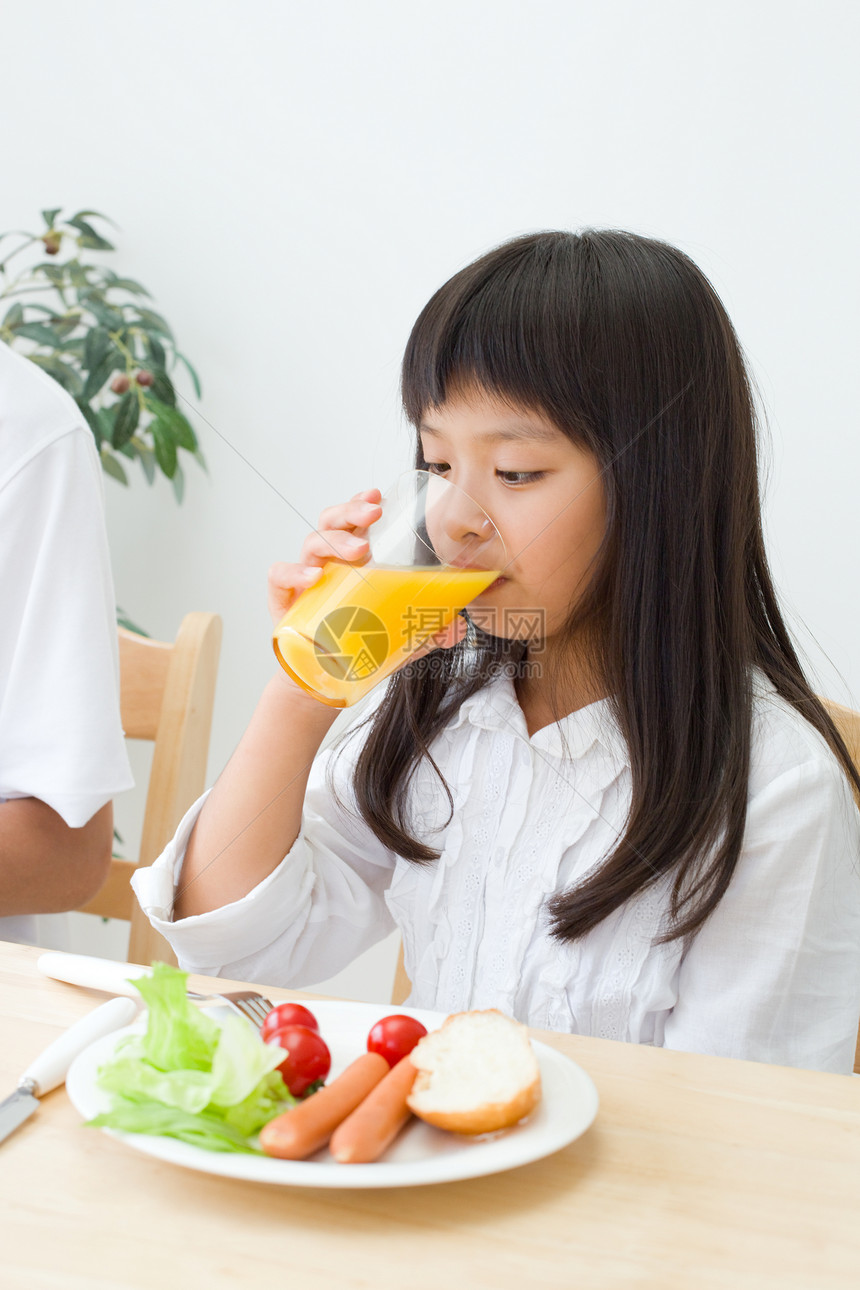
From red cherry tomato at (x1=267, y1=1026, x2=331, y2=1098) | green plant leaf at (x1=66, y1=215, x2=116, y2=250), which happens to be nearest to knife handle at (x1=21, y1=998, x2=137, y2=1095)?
red cherry tomato at (x1=267, y1=1026, x2=331, y2=1098)

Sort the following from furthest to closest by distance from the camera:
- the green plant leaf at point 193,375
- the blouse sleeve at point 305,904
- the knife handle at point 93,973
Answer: the green plant leaf at point 193,375 → the blouse sleeve at point 305,904 → the knife handle at point 93,973

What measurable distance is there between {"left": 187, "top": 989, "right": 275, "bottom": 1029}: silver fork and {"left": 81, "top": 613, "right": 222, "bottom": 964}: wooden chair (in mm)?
609

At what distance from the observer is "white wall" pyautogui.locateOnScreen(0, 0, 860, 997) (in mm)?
1794

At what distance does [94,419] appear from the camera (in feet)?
6.37

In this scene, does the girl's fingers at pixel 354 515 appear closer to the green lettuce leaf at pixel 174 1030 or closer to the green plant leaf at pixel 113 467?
the green lettuce leaf at pixel 174 1030

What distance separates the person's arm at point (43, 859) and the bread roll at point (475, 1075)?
0.59 metres

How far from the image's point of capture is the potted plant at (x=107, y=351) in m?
1.90

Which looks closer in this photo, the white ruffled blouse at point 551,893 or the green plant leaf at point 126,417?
the white ruffled blouse at point 551,893

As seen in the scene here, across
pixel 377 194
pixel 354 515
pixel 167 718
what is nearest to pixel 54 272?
pixel 377 194

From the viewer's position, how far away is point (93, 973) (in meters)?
0.61

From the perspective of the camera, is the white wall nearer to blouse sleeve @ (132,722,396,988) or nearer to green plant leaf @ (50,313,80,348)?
green plant leaf @ (50,313,80,348)

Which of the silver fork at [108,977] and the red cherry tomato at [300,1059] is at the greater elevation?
the red cherry tomato at [300,1059]

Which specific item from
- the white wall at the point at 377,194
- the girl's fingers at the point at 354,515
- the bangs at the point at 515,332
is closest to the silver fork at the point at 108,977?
the girl's fingers at the point at 354,515

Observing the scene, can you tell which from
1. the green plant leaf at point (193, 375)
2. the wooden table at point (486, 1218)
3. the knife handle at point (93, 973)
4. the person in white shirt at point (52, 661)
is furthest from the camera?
the green plant leaf at point (193, 375)
